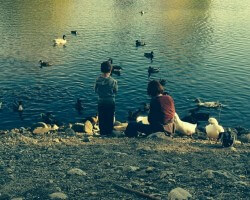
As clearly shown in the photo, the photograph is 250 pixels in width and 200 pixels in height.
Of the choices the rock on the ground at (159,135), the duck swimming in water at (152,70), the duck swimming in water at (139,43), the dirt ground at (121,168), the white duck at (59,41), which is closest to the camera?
the dirt ground at (121,168)

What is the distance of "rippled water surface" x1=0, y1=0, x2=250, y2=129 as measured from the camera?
26.5 metres

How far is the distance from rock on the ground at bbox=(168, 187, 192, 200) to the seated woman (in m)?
4.77

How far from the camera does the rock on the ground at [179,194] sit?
9.24m

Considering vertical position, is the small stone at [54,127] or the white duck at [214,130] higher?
the white duck at [214,130]

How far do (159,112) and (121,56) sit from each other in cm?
2360

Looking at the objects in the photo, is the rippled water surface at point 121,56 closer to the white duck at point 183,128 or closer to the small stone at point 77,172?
the white duck at point 183,128

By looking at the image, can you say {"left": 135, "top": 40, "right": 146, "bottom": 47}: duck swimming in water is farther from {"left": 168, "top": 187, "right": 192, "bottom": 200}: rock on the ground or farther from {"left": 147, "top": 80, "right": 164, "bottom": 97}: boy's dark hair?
{"left": 168, "top": 187, "right": 192, "bottom": 200}: rock on the ground

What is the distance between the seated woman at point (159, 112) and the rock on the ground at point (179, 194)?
477 cm

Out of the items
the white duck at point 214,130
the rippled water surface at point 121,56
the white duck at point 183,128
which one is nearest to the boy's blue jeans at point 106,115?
the white duck at point 183,128

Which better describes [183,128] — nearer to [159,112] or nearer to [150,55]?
[159,112]

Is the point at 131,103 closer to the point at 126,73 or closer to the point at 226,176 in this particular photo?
the point at 126,73

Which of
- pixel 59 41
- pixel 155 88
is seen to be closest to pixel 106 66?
pixel 155 88

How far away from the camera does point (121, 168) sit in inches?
439

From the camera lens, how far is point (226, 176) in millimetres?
10648
